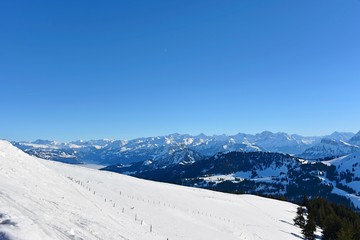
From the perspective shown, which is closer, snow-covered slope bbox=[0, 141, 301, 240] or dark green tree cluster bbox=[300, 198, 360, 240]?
snow-covered slope bbox=[0, 141, 301, 240]

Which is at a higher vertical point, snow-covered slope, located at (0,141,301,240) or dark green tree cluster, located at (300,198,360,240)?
snow-covered slope, located at (0,141,301,240)

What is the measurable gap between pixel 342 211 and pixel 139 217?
97.7m

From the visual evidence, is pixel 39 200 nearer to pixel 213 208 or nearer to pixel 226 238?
pixel 226 238

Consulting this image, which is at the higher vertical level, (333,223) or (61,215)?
(61,215)

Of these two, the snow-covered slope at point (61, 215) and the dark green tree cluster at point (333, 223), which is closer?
the snow-covered slope at point (61, 215)

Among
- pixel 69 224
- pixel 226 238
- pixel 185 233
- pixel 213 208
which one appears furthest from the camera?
pixel 213 208

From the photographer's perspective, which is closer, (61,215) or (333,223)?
(61,215)

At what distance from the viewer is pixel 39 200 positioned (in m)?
18.6

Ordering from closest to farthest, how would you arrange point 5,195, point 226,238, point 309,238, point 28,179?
point 5,195 → point 28,179 → point 226,238 → point 309,238

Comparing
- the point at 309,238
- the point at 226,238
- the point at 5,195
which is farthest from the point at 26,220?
the point at 309,238

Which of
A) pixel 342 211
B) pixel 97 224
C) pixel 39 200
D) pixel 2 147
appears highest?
pixel 2 147

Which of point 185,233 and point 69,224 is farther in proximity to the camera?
point 185,233

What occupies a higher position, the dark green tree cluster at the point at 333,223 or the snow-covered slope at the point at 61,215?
the snow-covered slope at the point at 61,215

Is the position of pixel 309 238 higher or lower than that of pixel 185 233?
lower
